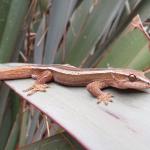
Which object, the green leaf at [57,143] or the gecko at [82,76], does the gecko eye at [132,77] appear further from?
the green leaf at [57,143]

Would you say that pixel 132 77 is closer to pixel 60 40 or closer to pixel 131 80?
pixel 131 80

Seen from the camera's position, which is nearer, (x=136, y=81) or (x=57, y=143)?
(x=57, y=143)

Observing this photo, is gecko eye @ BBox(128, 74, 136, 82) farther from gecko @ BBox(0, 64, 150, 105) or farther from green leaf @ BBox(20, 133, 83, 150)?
green leaf @ BBox(20, 133, 83, 150)

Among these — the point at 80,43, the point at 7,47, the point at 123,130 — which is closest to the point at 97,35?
the point at 80,43

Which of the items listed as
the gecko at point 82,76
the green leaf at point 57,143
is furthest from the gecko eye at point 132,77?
the green leaf at point 57,143

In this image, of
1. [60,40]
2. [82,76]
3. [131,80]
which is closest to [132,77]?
[131,80]

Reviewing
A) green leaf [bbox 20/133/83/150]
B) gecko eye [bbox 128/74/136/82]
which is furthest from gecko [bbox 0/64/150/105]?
green leaf [bbox 20/133/83/150]

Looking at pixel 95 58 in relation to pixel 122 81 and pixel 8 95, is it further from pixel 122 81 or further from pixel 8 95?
pixel 8 95
